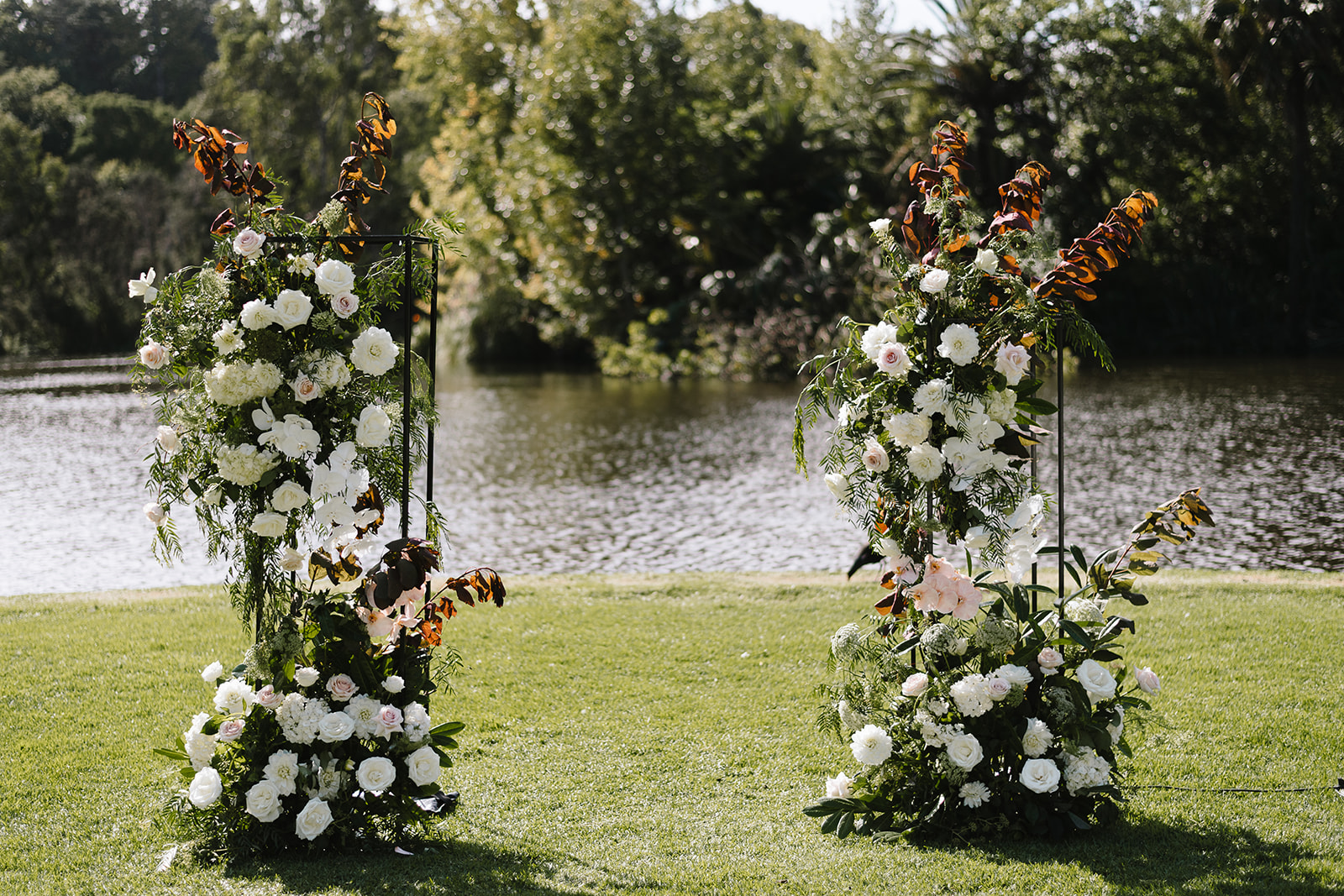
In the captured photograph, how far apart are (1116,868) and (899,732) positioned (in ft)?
2.42

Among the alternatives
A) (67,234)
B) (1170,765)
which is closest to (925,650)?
(1170,765)

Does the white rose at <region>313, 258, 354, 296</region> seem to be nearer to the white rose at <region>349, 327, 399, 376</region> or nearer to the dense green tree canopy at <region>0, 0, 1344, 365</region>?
the white rose at <region>349, 327, 399, 376</region>

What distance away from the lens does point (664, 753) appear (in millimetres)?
4895

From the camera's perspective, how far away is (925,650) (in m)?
3.79

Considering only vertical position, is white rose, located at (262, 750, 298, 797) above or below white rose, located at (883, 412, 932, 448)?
below

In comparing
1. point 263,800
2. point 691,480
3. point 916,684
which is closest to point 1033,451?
point 916,684

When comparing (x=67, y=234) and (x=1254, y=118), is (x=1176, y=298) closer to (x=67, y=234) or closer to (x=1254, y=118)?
(x=1254, y=118)

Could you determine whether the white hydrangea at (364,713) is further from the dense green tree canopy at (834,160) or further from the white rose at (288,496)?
the dense green tree canopy at (834,160)

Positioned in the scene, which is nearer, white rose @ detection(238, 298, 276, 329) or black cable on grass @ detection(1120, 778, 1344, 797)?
white rose @ detection(238, 298, 276, 329)

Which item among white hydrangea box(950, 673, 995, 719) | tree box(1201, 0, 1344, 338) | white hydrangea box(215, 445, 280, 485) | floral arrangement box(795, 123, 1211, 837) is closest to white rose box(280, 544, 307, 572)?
white hydrangea box(215, 445, 280, 485)

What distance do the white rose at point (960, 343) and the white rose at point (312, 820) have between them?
2.34 metres

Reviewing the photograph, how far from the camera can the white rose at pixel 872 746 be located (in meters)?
3.72

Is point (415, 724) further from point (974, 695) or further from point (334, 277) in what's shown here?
point (974, 695)

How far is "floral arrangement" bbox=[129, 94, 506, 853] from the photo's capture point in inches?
141
